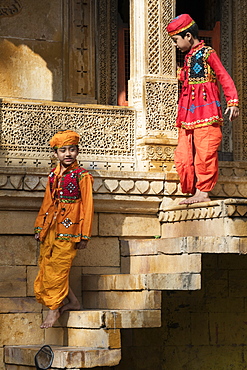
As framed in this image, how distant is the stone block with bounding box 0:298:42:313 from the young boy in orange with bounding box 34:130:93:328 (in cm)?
43

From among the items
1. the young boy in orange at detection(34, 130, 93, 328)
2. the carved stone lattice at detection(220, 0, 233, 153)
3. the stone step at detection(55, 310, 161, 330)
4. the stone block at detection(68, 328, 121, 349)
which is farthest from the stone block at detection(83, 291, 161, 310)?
the carved stone lattice at detection(220, 0, 233, 153)

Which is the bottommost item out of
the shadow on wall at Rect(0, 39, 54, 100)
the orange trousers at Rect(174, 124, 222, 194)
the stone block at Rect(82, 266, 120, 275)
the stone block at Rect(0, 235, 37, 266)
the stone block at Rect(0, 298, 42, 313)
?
the stone block at Rect(0, 298, 42, 313)

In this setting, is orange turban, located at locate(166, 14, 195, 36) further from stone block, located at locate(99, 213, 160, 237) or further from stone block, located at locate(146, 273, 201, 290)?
stone block, located at locate(146, 273, 201, 290)

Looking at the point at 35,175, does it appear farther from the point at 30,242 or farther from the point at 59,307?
the point at 59,307

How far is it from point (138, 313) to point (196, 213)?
1365 millimetres

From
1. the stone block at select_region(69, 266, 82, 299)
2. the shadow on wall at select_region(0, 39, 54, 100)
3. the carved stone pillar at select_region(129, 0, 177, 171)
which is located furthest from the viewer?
the shadow on wall at select_region(0, 39, 54, 100)

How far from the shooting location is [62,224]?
398 inches

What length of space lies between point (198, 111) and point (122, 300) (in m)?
2.21

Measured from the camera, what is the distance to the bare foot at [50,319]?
1009 cm

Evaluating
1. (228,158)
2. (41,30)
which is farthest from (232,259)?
(41,30)

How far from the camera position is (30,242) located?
35.2 feet

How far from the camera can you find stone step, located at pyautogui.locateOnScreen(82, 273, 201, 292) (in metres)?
9.65

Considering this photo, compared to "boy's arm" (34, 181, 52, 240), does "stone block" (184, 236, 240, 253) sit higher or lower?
lower

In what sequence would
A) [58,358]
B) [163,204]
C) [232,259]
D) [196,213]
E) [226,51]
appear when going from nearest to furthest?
[58,358] < [196,213] < [163,204] < [232,259] < [226,51]
